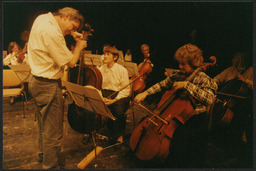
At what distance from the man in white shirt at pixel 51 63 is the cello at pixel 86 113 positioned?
37 cm

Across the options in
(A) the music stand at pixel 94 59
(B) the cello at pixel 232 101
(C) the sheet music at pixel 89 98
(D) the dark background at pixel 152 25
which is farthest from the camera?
(D) the dark background at pixel 152 25

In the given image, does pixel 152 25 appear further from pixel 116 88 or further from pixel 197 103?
pixel 197 103

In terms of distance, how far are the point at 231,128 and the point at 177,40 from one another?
334 cm

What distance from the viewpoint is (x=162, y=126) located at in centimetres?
173

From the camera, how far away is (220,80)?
312cm

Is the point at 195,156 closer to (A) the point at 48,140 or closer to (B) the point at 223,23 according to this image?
(A) the point at 48,140

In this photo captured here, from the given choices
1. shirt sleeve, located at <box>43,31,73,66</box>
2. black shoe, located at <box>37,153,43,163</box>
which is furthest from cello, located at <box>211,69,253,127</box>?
black shoe, located at <box>37,153,43,163</box>

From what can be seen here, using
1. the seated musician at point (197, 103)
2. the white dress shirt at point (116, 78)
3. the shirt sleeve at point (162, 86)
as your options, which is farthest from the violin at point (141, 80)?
the seated musician at point (197, 103)

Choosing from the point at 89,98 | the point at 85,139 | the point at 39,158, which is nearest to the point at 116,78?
the point at 89,98

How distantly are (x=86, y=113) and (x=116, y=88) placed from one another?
64 cm

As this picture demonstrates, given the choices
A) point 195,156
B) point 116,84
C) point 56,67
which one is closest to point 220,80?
point 195,156

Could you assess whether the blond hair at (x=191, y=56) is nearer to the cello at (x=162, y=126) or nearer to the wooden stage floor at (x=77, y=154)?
the cello at (x=162, y=126)

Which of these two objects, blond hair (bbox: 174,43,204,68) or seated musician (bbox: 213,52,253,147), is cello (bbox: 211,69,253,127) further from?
blond hair (bbox: 174,43,204,68)

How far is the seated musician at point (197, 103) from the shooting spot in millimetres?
1788
